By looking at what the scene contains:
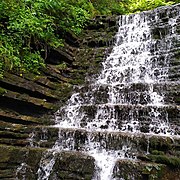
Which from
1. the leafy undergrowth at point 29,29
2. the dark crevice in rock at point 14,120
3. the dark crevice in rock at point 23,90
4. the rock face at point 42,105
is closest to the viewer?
the rock face at point 42,105

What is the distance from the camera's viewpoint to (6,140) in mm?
5973

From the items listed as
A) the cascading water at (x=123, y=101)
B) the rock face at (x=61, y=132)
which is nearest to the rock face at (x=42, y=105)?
the rock face at (x=61, y=132)

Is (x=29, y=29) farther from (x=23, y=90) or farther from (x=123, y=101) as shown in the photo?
(x=123, y=101)

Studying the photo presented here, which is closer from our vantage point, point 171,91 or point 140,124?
point 140,124

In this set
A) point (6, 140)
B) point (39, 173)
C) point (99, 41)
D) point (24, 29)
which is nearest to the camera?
point (39, 173)

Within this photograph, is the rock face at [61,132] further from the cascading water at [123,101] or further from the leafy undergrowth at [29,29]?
the leafy undergrowth at [29,29]

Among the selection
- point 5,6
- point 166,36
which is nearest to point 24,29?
point 5,6

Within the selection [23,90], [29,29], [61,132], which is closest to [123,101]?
[61,132]

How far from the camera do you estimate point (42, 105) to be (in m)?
7.31

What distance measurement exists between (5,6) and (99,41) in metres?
5.10

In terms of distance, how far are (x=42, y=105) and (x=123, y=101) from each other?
7.76ft

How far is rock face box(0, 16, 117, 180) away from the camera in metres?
5.19

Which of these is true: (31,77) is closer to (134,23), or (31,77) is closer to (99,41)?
(99,41)

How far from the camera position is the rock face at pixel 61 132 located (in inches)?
185
